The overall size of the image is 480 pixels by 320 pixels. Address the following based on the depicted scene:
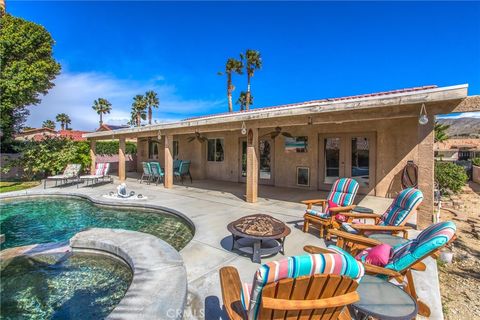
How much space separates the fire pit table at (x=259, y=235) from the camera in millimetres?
3959

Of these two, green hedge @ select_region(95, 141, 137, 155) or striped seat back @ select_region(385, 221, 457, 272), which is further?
green hedge @ select_region(95, 141, 137, 155)

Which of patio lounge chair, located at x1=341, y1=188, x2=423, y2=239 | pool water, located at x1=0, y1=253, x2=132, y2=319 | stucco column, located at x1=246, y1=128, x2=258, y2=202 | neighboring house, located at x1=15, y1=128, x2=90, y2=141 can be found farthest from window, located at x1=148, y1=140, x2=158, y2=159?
patio lounge chair, located at x1=341, y1=188, x2=423, y2=239

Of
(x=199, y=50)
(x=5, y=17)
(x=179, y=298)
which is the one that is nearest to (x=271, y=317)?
(x=179, y=298)

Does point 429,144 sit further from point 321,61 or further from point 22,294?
point 321,61

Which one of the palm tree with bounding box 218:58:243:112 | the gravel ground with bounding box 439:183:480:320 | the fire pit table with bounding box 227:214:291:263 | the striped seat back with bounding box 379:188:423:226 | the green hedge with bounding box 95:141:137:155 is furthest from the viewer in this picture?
the palm tree with bounding box 218:58:243:112

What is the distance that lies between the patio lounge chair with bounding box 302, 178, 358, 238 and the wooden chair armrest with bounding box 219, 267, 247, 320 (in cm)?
291

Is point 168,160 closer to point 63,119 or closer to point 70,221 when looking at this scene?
point 70,221

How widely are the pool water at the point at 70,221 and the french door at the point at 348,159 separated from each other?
6.64 meters

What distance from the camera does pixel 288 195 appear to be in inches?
376

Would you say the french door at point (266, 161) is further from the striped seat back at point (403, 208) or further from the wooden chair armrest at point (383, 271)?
the wooden chair armrest at point (383, 271)

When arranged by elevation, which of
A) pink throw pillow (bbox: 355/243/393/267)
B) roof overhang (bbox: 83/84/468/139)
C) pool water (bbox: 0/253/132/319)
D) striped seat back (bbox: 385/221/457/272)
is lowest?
pool water (bbox: 0/253/132/319)

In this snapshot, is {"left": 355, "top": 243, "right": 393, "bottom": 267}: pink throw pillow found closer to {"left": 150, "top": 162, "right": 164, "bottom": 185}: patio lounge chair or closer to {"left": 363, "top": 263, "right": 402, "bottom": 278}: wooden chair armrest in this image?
{"left": 363, "top": 263, "right": 402, "bottom": 278}: wooden chair armrest

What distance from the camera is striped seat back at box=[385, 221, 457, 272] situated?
8.57 ft

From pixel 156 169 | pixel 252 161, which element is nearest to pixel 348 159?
pixel 252 161
